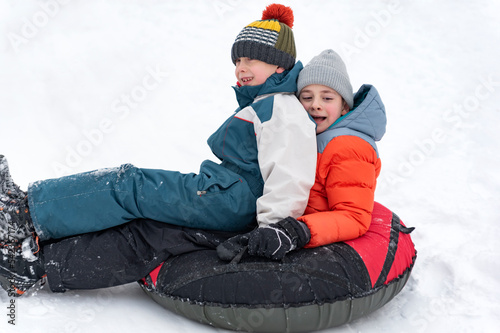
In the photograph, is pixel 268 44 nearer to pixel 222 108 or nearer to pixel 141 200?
pixel 141 200

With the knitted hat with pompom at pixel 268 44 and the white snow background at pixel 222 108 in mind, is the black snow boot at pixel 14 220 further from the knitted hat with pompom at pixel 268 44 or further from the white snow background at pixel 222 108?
the knitted hat with pompom at pixel 268 44

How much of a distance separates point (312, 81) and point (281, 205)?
75 cm

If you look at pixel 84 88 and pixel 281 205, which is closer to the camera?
pixel 281 205

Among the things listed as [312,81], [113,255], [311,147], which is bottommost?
[113,255]

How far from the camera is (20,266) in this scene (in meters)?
2.29

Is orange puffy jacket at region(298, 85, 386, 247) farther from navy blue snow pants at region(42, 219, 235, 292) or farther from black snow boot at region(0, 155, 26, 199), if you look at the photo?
black snow boot at region(0, 155, 26, 199)

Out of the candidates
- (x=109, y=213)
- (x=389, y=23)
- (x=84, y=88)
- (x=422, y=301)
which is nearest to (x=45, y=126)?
(x=84, y=88)

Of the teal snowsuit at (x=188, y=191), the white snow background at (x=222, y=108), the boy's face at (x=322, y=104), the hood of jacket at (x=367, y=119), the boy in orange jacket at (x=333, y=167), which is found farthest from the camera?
the boy's face at (x=322, y=104)

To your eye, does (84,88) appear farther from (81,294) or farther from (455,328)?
(455,328)

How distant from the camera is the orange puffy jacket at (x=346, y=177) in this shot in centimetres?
238

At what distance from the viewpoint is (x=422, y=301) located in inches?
103

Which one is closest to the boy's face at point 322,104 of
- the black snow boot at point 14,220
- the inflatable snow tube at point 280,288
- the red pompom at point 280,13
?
the red pompom at point 280,13

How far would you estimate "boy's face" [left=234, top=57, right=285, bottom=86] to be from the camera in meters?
2.81

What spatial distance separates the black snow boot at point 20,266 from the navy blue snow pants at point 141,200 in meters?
0.08
